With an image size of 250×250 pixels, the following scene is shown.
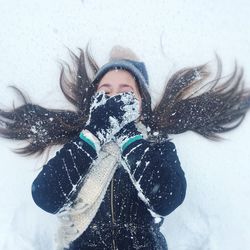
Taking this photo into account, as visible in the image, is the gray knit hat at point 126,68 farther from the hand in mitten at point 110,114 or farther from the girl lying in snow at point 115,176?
the hand in mitten at point 110,114

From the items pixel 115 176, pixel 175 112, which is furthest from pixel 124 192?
pixel 175 112

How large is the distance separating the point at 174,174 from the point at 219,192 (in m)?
0.47

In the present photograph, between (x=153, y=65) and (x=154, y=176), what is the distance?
656 millimetres

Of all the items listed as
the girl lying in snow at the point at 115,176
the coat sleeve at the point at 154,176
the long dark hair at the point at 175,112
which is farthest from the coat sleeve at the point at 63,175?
the long dark hair at the point at 175,112

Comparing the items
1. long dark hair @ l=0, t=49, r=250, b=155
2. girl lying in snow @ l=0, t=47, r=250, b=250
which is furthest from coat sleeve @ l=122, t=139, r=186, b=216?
long dark hair @ l=0, t=49, r=250, b=155

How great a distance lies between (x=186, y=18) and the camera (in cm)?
207

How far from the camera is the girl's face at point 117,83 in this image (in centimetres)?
167

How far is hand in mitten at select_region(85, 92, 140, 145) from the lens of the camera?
5.22 feet

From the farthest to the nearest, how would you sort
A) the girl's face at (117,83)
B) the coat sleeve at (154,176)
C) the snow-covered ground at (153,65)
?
1. the snow-covered ground at (153,65)
2. the girl's face at (117,83)
3. the coat sleeve at (154,176)

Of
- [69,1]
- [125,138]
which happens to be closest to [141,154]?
[125,138]

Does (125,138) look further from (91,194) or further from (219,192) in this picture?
(219,192)

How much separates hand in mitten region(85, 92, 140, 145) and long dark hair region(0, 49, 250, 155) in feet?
1.05

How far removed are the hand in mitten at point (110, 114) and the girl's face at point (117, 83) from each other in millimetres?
32

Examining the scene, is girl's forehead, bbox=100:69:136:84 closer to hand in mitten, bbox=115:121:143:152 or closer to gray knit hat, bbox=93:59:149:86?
gray knit hat, bbox=93:59:149:86
